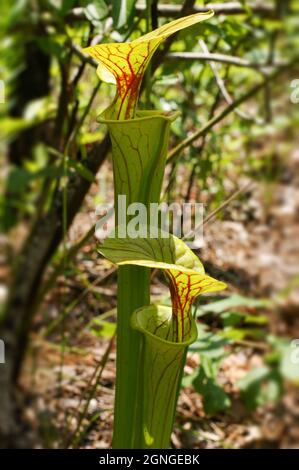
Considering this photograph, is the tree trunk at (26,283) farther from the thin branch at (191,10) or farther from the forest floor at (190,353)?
the thin branch at (191,10)

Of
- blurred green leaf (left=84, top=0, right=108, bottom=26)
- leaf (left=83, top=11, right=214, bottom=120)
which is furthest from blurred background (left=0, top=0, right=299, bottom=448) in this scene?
leaf (left=83, top=11, right=214, bottom=120)

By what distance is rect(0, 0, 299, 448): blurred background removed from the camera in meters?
0.83

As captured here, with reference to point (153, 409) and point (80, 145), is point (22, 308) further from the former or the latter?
point (153, 409)

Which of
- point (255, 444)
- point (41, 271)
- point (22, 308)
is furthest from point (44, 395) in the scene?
point (255, 444)

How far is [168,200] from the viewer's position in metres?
0.77

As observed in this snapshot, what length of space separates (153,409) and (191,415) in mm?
378

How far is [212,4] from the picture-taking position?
2.81ft

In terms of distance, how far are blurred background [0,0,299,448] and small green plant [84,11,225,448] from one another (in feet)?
0.42

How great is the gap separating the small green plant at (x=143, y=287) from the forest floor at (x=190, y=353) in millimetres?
173

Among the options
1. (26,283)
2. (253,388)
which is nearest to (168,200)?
(253,388)

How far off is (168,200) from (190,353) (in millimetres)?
200
